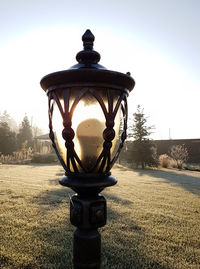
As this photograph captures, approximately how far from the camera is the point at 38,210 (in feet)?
13.6

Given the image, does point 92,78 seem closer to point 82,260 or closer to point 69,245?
point 82,260

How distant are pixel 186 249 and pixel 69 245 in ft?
5.59

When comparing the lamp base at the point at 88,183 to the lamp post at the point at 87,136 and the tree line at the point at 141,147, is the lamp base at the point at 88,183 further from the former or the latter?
the tree line at the point at 141,147

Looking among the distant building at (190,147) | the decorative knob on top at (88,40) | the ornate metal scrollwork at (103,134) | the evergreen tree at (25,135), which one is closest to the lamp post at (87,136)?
the ornate metal scrollwork at (103,134)

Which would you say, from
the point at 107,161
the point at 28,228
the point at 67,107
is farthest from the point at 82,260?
the point at 28,228

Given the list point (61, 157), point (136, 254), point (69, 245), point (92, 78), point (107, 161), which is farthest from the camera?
point (69, 245)

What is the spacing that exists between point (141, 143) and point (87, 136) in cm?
1612

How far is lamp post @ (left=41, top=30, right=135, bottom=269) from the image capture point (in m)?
1.12

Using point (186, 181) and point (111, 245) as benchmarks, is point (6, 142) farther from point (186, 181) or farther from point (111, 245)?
point (111, 245)

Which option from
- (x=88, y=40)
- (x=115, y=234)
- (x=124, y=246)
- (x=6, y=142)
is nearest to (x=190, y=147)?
(x=6, y=142)

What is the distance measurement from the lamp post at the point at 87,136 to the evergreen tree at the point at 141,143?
15513 mm

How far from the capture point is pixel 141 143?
16812 mm

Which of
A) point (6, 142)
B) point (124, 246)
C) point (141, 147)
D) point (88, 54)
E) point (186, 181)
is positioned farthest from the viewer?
point (6, 142)

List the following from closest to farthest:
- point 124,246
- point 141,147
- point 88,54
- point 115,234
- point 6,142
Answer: point 88,54 < point 124,246 < point 115,234 < point 141,147 < point 6,142
